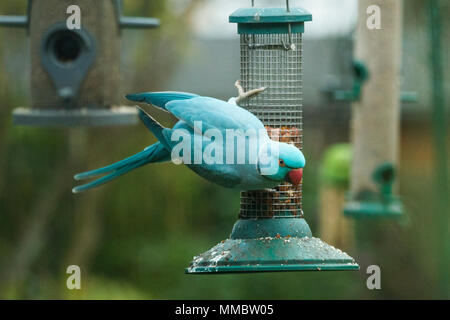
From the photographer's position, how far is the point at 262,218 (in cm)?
554

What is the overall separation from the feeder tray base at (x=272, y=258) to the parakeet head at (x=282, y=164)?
439 mm

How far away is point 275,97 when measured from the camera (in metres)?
5.70

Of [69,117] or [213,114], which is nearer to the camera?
[213,114]

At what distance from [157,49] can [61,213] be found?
277 cm

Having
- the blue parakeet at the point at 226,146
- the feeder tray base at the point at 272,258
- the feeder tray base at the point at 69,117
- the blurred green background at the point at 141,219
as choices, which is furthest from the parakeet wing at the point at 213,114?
the blurred green background at the point at 141,219

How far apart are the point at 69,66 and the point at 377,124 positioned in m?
3.04

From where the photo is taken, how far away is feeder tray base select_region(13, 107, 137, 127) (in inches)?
263

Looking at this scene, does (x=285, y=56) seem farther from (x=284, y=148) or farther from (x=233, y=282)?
(x=233, y=282)

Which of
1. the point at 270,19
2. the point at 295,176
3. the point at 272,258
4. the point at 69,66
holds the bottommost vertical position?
the point at 272,258

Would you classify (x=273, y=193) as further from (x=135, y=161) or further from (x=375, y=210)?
(x=375, y=210)

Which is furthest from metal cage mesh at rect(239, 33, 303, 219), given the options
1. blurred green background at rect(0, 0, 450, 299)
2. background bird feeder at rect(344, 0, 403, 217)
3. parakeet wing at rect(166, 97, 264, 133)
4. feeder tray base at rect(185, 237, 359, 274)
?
blurred green background at rect(0, 0, 450, 299)

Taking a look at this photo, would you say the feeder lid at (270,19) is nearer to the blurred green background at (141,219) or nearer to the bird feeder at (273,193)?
the bird feeder at (273,193)

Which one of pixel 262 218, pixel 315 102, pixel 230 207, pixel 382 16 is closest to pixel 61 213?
pixel 230 207

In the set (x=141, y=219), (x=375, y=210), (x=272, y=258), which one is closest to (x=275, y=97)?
(x=272, y=258)
